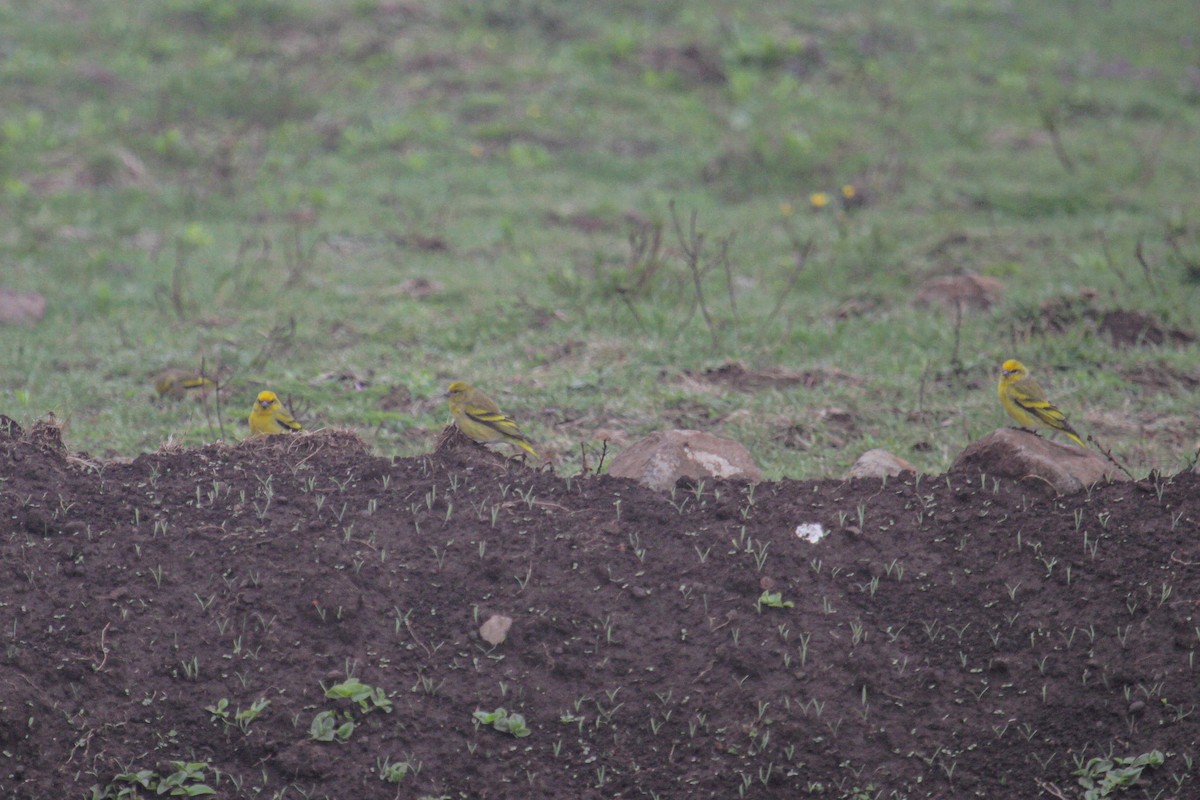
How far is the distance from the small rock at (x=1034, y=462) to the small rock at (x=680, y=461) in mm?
942

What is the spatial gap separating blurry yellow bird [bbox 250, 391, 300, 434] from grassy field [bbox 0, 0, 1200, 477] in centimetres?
44

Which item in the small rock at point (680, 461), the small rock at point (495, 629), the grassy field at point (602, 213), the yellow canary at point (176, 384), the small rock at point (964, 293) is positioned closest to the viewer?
the small rock at point (495, 629)

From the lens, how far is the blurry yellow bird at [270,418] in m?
6.32

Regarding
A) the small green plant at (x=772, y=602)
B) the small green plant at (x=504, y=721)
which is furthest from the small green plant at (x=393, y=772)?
the small green plant at (x=772, y=602)

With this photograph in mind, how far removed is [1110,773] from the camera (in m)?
4.12

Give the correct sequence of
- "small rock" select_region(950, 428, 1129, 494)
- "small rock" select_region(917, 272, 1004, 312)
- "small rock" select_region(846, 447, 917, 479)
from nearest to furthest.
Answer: "small rock" select_region(950, 428, 1129, 494) → "small rock" select_region(846, 447, 917, 479) → "small rock" select_region(917, 272, 1004, 312)

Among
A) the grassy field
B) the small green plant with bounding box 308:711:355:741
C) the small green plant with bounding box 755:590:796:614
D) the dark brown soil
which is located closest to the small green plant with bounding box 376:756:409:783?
the dark brown soil

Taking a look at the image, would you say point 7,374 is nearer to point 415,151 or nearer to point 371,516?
point 371,516

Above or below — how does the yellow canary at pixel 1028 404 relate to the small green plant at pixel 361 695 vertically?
above

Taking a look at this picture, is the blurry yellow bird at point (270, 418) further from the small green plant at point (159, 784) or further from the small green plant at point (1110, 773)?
the small green plant at point (1110, 773)

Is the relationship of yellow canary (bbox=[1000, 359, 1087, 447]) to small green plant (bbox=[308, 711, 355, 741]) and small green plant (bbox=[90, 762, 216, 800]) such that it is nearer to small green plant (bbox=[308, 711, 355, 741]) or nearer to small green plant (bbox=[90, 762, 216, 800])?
small green plant (bbox=[308, 711, 355, 741])

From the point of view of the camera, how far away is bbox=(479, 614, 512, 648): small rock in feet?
15.0

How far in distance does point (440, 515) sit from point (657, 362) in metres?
3.32

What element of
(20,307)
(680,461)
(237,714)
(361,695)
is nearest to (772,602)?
(680,461)
